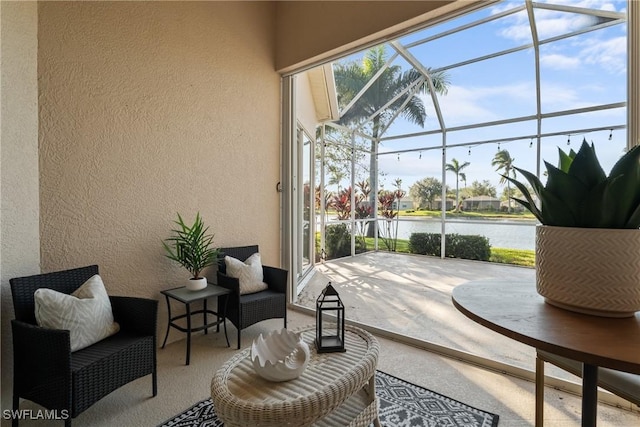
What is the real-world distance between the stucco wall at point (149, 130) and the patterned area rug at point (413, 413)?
109 cm

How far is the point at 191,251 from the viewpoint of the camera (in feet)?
8.27

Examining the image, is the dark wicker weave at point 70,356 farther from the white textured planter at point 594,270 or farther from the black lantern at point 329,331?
the white textured planter at point 594,270

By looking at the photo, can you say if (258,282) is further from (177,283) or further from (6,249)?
(6,249)

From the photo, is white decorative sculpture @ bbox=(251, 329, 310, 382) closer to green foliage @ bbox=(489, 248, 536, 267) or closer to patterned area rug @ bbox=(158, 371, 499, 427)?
patterned area rug @ bbox=(158, 371, 499, 427)

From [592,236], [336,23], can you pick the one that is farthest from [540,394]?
[336,23]

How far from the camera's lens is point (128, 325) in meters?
1.91

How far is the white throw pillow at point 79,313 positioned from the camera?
1622 millimetres

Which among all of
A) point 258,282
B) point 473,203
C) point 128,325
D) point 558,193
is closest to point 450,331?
point 258,282

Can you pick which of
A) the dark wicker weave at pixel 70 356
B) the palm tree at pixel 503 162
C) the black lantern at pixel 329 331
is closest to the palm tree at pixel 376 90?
the palm tree at pixel 503 162

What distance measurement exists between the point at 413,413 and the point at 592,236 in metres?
1.50

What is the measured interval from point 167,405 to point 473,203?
6456 millimetres

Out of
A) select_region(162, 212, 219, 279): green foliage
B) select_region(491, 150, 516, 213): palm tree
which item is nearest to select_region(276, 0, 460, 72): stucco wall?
select_region(162, 212, 219, 279): green foliage

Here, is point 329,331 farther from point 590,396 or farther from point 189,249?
point 189,249

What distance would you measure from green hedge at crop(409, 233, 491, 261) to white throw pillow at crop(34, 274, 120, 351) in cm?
656
